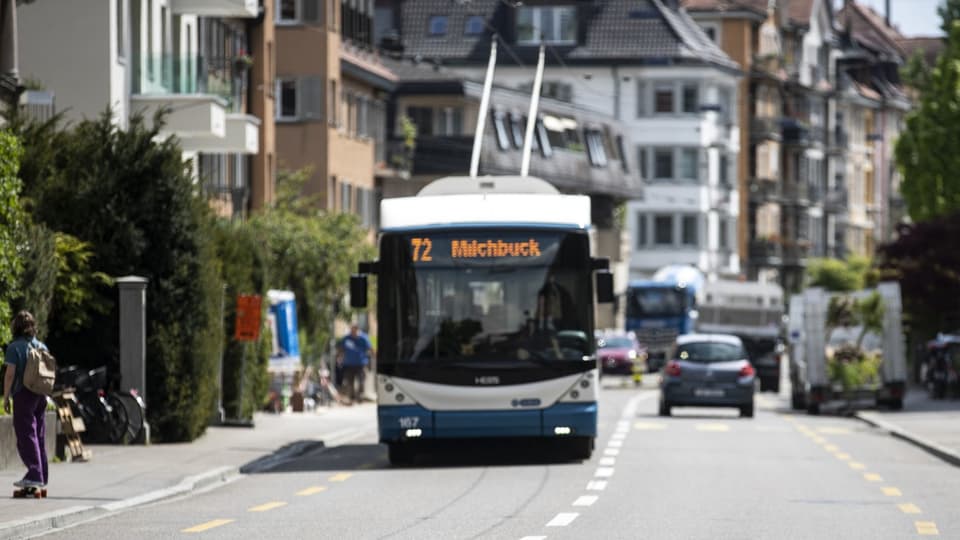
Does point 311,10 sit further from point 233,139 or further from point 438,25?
point 438,25

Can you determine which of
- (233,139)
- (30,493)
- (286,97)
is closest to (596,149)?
(286,97)

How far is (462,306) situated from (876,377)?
935 inches

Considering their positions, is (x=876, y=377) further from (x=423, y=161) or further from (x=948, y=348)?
(x=423, y=161)

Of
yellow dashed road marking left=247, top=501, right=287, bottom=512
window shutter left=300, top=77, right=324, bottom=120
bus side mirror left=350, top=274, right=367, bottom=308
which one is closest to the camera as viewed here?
yellow dashed road marking left=247, top=501, right=287, bottom=512

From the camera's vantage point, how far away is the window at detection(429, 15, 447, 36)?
106 m

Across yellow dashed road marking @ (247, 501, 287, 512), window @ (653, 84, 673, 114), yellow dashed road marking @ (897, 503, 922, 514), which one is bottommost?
yellow dashed road marking @ (897, 503, 922, 514)

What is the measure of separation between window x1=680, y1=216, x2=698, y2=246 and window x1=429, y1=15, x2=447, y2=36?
628 inches

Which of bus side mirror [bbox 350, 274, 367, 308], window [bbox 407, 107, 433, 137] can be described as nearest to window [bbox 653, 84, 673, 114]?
window [bbox 407, 107, 433, 137]

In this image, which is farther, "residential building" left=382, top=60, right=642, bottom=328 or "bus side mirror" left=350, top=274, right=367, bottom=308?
"residential building" left=382, top=60, right=642, bottom=328

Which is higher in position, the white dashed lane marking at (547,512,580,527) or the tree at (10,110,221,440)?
the tree at (10,110,221,440)

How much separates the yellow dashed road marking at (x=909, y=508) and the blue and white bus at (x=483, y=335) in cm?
693

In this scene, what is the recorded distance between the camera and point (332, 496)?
23.8m

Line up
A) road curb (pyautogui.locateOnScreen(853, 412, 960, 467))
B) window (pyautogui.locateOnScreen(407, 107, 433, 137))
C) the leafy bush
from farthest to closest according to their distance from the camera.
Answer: window (pyautogui.locateOnScreen(407, 107, 433, 137))
the leafy bush
road curb (pyautogui.locateOnScreen(853, 412, 960, 467))

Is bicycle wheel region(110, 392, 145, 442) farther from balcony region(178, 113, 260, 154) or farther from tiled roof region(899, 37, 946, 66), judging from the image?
tiled roof region(899, 37, 946, 66)
